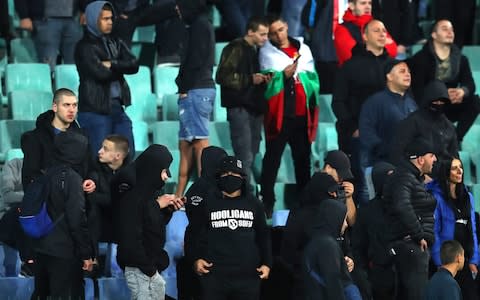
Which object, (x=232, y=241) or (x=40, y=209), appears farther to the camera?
(x=40, y=209)

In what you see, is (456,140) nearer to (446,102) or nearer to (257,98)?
(446,102)

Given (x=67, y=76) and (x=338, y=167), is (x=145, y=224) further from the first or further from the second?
(x=67, y=76)

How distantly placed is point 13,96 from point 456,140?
4.02m

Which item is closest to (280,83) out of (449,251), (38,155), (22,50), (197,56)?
(197,56)

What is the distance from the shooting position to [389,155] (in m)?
15.6

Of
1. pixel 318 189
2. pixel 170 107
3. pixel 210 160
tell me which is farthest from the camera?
pixel 170 107

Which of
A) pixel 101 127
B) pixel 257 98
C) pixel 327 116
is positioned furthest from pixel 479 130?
pixel 101 127

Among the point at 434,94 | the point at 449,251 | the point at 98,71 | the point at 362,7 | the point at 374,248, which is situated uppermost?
the point at 362,7

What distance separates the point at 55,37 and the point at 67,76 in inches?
20.0

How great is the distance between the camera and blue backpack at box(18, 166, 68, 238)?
13.9m

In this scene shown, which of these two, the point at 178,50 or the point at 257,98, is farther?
the point at 178,50

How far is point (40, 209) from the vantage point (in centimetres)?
1391

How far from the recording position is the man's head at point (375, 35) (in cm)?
1645

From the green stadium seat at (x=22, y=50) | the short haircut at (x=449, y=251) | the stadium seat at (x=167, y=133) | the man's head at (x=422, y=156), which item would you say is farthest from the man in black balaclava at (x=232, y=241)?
the green stadium seat at (x=22, y=50)
